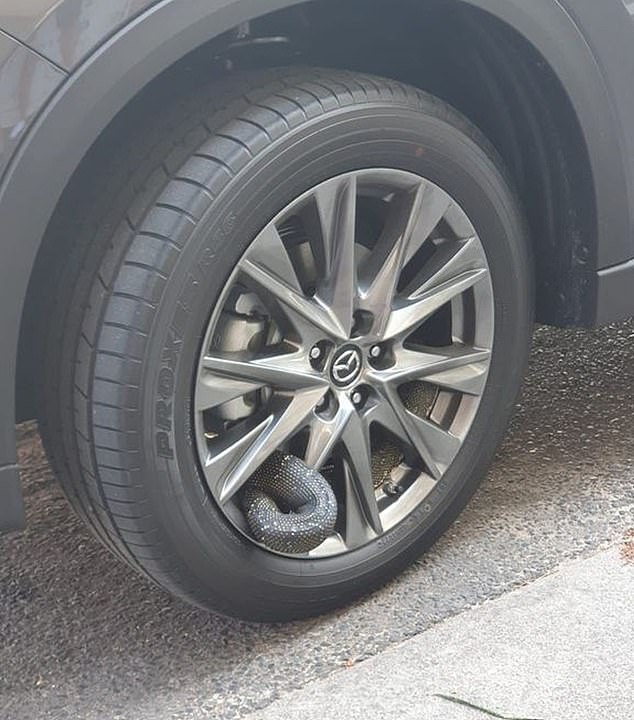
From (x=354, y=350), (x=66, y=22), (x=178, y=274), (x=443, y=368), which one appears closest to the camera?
(x=66, y=22)

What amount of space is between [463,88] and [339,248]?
1.45ft

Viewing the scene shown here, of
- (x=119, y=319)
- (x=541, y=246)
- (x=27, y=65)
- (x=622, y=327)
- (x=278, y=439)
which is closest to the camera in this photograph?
(x=27, y=65)

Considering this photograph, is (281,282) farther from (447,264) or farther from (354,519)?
(354,519)

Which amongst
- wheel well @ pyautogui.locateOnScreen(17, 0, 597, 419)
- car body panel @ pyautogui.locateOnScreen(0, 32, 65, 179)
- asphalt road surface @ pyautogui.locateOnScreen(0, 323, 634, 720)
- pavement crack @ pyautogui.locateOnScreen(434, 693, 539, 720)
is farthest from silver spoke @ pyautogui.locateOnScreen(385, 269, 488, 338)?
car body panel @ pyautogui.locateOnScreen(0, 32, 65, 179)

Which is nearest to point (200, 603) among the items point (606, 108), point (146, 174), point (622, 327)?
point (146, 174)

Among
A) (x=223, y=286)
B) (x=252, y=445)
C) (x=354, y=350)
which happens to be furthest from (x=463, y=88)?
(x=252, y=445)

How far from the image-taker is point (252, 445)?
1.72 metres

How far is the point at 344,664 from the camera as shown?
1.77 meters

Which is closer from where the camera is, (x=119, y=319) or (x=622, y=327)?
(x=119, y=319)

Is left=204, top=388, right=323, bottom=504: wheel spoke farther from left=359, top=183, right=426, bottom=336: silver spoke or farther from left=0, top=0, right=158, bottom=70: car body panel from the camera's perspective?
left=0, top=0, right=158, bottom=70: car body panel

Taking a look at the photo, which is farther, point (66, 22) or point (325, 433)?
point (325, 433)

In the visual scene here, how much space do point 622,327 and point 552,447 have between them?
34.2 inches

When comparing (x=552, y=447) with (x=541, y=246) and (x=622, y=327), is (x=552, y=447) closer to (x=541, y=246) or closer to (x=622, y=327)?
(x=541, y=246)

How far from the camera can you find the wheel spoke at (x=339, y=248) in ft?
5.53
